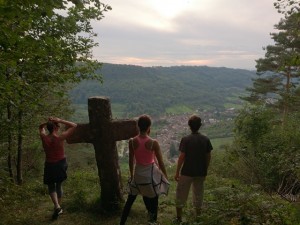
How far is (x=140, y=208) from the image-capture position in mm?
6543

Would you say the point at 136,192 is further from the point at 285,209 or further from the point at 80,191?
the point at 285,209

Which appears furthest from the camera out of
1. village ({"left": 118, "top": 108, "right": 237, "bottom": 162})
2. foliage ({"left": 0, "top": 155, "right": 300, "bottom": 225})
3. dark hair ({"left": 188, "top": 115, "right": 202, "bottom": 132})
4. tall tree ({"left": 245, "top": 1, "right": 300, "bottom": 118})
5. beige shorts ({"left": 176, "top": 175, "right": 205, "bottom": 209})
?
village ({"left": 118, "top": 108, "right": 237, "bottom": 162})

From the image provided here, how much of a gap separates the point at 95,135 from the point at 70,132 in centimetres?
46

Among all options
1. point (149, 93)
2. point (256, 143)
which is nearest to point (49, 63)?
point (256, 143)

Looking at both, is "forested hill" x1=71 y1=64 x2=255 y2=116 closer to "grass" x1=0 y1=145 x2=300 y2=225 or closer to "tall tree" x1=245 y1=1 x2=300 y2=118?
"tall tree" x1=245 y1=1 x2=300 y2=118

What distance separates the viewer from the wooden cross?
603 cm

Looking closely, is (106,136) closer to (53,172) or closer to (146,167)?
(53,172)

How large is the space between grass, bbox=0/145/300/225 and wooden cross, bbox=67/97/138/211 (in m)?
0.51

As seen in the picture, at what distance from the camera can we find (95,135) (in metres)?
6.07

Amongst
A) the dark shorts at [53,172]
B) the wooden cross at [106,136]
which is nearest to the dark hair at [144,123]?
the wooden cross at [106,136]

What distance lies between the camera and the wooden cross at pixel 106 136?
603 centimetres

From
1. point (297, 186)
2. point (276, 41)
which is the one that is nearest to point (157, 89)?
point (276, 41)

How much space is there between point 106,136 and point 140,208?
5.50 ft

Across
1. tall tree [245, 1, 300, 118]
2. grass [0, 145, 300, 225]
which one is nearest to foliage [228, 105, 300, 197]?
grass [0, 145, 300, 225]
